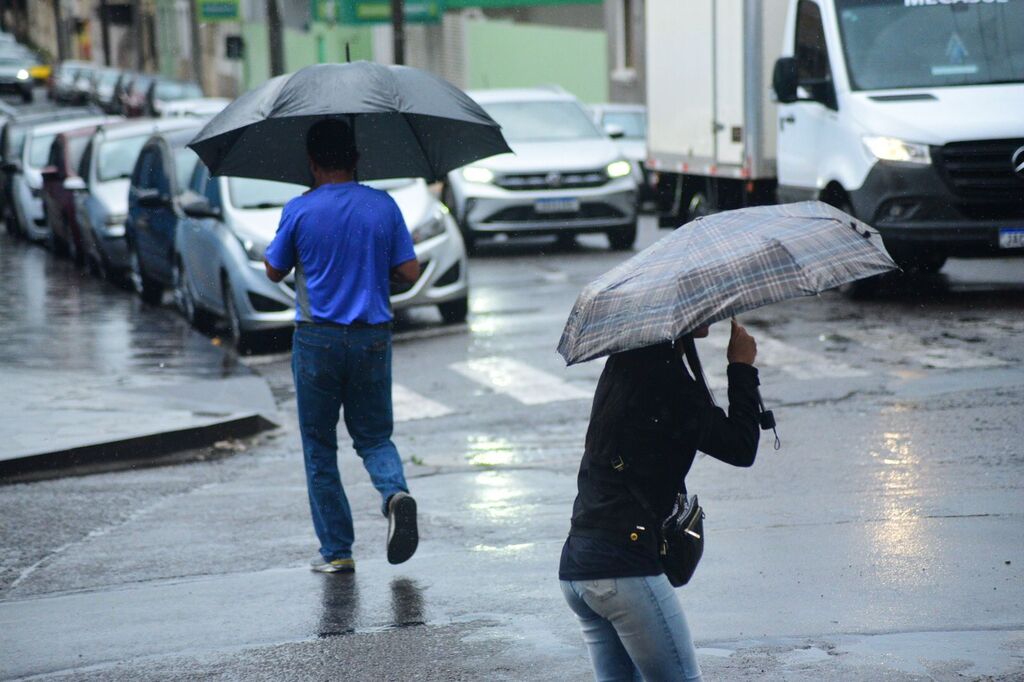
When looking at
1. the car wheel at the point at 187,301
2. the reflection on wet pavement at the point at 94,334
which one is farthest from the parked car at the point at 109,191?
the car wheel at the point at 187,301

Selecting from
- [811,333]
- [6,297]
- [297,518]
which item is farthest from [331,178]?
[6,297]

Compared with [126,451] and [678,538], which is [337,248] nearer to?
[678,538]

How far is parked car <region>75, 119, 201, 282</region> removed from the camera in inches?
739

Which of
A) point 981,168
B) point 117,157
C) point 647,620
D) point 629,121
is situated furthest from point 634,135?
point 647,620

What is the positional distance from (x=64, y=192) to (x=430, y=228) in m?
9.07

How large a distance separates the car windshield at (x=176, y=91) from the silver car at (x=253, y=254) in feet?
110

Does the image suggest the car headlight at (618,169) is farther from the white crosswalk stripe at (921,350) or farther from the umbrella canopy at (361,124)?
the umbrella canopy at (361,124)

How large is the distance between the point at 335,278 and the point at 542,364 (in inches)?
222

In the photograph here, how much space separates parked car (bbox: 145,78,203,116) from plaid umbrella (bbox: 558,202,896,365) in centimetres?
4421

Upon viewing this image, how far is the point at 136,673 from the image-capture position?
572 centimetres

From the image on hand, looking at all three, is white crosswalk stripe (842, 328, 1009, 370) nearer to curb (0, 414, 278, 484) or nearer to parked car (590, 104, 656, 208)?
curb (0, 414, 278, 484)

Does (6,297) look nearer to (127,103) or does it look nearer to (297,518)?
(297,518)

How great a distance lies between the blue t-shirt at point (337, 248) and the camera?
264 inches

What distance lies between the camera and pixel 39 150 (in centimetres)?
2591
